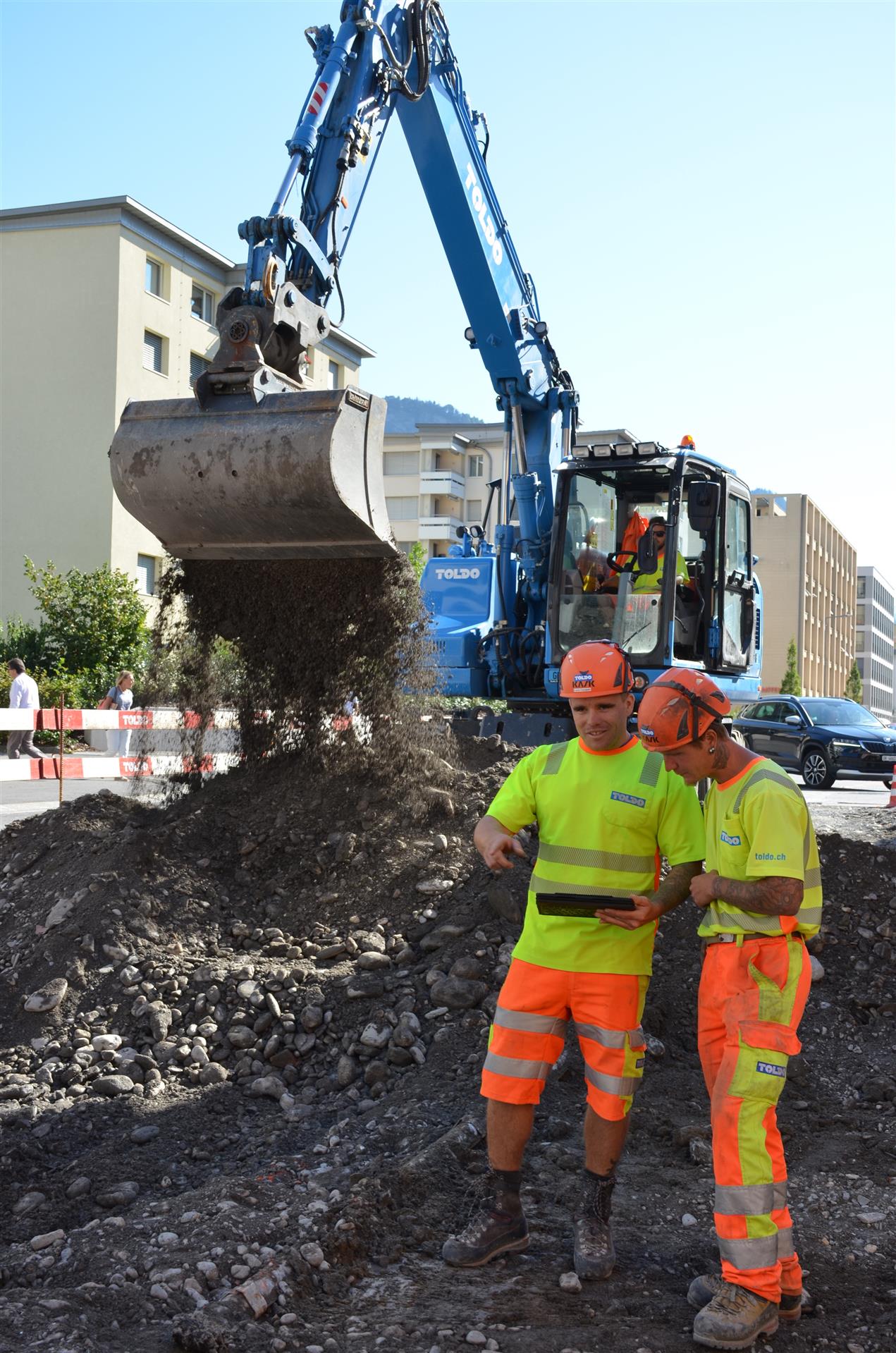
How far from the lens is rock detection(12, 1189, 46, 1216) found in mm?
4141

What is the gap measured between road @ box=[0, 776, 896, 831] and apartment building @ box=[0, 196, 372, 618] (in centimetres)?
1746

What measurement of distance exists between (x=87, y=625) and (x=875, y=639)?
383ft

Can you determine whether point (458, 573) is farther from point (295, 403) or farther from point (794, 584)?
point (794, 584)

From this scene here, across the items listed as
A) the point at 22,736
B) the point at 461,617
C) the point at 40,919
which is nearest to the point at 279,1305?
the point at 40,919

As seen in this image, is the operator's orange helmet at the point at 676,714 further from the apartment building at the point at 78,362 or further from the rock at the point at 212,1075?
the apartment building at the point at 78,362

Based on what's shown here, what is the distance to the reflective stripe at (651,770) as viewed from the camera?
12.0 ft

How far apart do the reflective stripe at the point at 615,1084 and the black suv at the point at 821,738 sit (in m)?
14.4

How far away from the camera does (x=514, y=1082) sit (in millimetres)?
3584

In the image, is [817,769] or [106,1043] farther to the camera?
[817,769]

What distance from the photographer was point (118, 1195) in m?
4.16

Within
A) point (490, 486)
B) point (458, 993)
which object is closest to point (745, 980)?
point (458, 993)

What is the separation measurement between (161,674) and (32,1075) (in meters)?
3.01

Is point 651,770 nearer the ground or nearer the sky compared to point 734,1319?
nearer the sky

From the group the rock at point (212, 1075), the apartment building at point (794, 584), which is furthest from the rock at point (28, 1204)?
the apartment building at point (794, 584)
